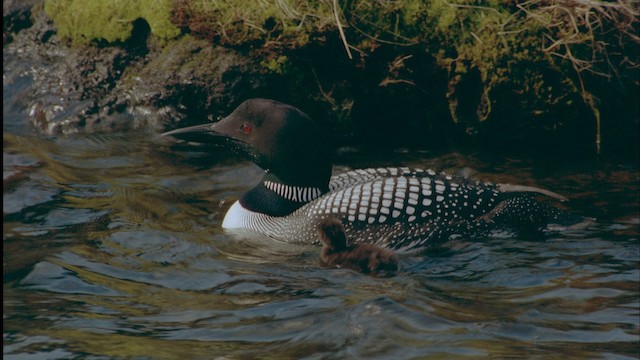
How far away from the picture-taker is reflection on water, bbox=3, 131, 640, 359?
13.1ft

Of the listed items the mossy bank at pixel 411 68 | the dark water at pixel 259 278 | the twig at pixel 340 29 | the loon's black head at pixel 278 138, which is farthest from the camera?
the mossy bank at pixel 411 68

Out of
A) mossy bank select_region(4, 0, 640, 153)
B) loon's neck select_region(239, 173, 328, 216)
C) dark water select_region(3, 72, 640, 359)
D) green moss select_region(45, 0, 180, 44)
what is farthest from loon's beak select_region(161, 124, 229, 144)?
green moss select_region(45, 0, 180, 44)

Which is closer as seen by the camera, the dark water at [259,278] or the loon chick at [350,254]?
the dark water at [259,278]

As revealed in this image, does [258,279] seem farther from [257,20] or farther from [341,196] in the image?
[257,20]

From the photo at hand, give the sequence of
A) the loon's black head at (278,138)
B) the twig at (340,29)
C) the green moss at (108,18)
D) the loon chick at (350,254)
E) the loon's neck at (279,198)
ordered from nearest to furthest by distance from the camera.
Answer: the loon chick at (350,254) < the loon's black head at (278,138) < the loon's neck at (279,198) < the twig at (340,29) < the green moss at (108,18)

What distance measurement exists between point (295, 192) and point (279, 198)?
0.10m

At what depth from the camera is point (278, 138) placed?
5660mm

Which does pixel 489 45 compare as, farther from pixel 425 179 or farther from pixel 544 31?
pixel 425 179

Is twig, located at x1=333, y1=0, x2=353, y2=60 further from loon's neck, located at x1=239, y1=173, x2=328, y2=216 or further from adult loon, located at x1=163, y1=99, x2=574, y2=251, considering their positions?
loon's neck, located at x1=239, y1=173, x2=328, y2=216

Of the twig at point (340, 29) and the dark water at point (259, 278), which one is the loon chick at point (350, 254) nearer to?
the dark water at point (259, 278)

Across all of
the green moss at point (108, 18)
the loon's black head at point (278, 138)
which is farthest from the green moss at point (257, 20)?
the loon's black head at point (278, 138)

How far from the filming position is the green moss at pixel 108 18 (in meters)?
7.18

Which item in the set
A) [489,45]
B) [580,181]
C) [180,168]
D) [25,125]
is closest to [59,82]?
[25,125]

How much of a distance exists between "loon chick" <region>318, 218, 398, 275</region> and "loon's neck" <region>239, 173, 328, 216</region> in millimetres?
542
